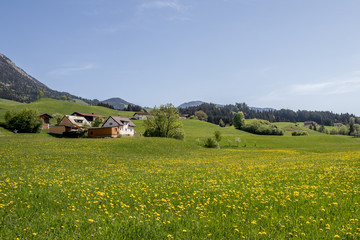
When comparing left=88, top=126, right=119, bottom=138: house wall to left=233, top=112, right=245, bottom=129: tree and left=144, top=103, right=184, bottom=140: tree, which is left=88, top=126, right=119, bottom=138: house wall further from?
left=233, top=112, right=245, bottom=129: tree

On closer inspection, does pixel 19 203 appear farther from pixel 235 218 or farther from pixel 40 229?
pixel 235 218

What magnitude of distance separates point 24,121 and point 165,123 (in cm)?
4770

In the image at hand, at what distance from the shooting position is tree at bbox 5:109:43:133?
7144 cm

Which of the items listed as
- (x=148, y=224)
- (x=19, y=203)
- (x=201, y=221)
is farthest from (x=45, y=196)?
(x=201, y=221)

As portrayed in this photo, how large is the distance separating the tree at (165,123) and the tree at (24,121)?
130ft

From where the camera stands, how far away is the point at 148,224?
6.73m

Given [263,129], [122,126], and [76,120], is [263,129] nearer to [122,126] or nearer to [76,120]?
[122,126]

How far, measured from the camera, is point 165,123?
74188mm

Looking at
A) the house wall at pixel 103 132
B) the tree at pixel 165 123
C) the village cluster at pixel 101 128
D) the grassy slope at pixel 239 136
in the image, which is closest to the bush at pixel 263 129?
the grassy slope at pixel 239 136

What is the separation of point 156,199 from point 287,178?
391 inches

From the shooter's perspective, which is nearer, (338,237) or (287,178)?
(338,237)

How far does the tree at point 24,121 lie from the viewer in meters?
71.4

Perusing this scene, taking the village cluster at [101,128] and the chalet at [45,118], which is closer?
the village cluster at [101,128]

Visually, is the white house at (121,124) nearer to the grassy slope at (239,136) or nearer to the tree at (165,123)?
the grassy slope at (239,136)
